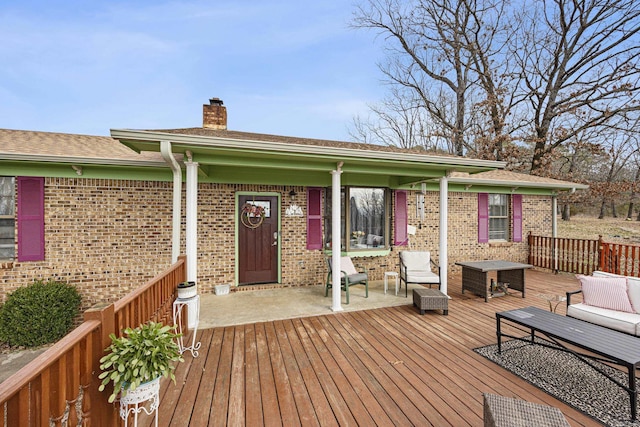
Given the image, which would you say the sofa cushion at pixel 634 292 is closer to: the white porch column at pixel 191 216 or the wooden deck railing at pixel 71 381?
the wooden deck railing at pixel 71 381

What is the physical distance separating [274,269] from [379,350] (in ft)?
10.7

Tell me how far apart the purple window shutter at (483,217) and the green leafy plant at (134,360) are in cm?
809

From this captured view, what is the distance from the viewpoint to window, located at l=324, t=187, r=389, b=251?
243 inches

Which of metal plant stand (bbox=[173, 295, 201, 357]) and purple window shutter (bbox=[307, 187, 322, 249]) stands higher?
purple window shutter (bbox=[307, 187, 322, 249])

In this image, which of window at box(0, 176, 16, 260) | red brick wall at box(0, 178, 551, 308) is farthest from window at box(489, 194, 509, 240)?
window at box(0, 176, 16, 260)

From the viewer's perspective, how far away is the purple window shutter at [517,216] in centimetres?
798

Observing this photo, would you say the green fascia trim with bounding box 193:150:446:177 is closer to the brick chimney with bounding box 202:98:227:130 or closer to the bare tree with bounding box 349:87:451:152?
the brick chimney with bounding box 202:98:227:130

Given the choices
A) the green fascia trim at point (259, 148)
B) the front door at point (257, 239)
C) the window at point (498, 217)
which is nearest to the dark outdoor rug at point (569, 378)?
the green fascia trim at point (259, 148)

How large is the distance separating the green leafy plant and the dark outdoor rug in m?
3.38

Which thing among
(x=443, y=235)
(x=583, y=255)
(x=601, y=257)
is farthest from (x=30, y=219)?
(x=583, y=255)

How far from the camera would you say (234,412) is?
2.28 meters

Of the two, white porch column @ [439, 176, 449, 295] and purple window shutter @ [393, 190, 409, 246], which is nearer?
white porch column @ [439, 176, 449, 295]

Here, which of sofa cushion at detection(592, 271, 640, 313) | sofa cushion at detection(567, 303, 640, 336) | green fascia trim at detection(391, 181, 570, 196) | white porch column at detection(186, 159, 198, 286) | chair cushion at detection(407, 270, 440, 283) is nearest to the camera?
sofa cushion at detection(567, 303, 640, 336)

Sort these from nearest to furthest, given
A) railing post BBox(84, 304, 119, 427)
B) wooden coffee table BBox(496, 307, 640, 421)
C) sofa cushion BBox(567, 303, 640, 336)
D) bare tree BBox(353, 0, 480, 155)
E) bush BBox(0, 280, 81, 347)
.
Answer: railing post BBox(84, 304, 119, 427)
wooden coffee table BBox(496, 307, 640, 421)
sofa cushion BBox(567, 303, 640, 336)
bush BBox(0, 280, 81, 347)
bare tree BBox(353, 0, 480, 155)
